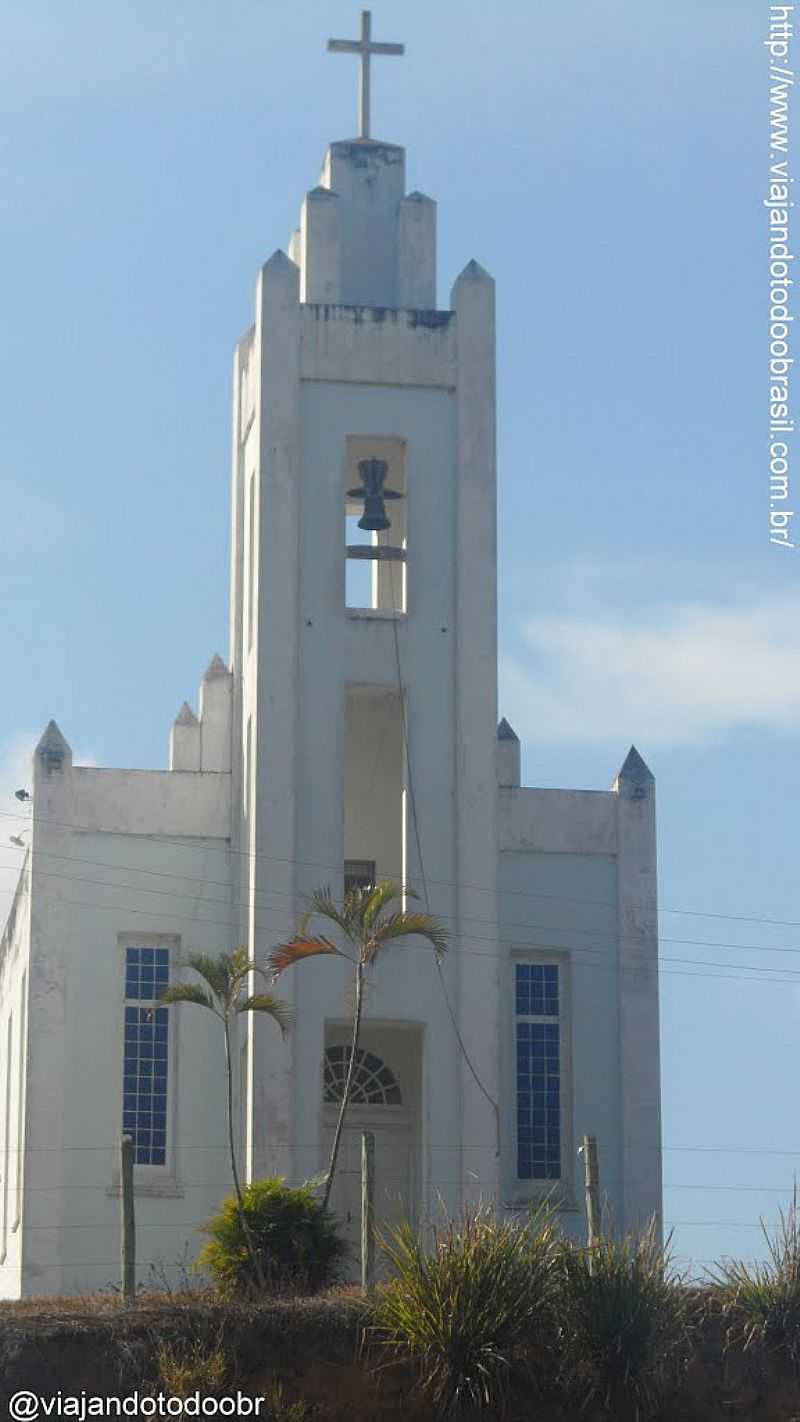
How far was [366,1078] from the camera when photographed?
36094 millimetres

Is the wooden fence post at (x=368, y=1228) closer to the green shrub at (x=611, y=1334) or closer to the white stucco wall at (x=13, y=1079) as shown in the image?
the green shrub at (x=611, y=1334)

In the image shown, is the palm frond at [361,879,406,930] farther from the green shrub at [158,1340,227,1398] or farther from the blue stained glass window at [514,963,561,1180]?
the green shrub at [158,1340,227,1398]

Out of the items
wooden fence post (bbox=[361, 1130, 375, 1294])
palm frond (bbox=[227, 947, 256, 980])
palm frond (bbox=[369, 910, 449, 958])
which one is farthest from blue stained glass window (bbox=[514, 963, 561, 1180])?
wooden fence post (bbox=[361, 1130, 375, 1294])

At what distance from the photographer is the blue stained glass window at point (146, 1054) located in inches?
1369

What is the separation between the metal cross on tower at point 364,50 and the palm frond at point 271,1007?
12427 mm

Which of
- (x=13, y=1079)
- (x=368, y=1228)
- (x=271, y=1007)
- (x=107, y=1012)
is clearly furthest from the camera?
(x=13, y=1079)

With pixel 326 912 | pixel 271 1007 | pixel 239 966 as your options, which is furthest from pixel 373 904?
pixel 271 1007

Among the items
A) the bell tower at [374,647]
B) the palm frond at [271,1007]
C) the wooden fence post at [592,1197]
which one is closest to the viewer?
the wooden fence post at [592,1197]

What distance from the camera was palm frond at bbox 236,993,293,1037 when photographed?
100.0ft

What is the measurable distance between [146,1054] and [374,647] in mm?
5978

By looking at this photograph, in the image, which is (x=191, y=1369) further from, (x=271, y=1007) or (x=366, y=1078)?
(x=366, y=1078)

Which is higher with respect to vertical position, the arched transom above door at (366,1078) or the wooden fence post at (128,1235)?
the arched transom above door at (366,1078)

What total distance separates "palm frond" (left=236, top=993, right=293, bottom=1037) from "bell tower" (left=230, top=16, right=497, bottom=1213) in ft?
1.33

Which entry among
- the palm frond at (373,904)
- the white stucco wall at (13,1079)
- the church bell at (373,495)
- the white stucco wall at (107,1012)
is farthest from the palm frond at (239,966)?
the church bell at (373,495)
